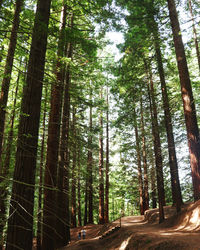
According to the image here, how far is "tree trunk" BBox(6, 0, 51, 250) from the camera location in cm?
377

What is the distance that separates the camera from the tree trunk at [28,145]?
3.77m

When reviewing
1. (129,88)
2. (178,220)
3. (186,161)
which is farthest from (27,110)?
(186,161)

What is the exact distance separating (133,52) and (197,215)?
9.52 m

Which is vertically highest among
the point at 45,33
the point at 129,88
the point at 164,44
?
the point at 164,44

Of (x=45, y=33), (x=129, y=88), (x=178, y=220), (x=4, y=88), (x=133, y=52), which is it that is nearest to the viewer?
(x=45, y=33)

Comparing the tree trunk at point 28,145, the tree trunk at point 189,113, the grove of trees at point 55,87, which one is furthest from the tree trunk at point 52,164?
the tree trunk at point 189,113

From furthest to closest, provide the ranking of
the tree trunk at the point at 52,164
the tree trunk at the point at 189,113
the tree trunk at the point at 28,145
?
1. the tree trunk at the point at 189,113
2. the tree trunk at the point at 52,164
3. the tree trunk at the point at 28,145

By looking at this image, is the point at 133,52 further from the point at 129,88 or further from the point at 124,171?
the point at 124,171

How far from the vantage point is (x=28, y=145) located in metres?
3.75

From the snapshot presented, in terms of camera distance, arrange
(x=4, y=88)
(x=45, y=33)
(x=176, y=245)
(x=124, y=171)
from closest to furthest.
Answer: (x=45, y=33) → (x=176, y=245) → (x=4, y=88) → (x=124, y=171)

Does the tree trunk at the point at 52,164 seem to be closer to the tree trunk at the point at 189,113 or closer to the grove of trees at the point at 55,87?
the grove of trees at the point at 55,87

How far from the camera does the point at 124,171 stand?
77.1 ft

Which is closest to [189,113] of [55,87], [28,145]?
[55,87]

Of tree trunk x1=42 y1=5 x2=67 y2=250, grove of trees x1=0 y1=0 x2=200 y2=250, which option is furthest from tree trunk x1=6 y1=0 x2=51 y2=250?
tree trunk x1=42 y1=5 x2=67 y2=250
